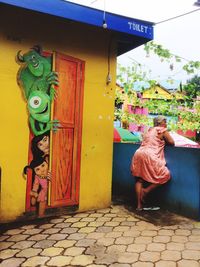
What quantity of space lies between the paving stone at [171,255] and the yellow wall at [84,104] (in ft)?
7.25

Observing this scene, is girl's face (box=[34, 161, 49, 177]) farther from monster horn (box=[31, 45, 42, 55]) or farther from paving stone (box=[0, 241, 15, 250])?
monster horn (box=[31, 45, 42, 55])

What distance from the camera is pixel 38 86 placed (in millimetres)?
5320

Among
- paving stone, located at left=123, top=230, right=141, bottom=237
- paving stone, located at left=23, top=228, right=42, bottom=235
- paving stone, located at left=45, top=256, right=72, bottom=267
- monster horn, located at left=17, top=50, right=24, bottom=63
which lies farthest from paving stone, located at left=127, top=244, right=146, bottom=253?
monster horn, located at left=17, top=50, right=24, bottom=63

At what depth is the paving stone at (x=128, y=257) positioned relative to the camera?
3.66m

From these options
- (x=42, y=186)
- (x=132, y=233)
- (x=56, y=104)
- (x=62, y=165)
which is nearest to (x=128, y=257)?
(x=132, y=233)

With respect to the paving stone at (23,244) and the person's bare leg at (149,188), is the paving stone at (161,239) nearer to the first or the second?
the person's bare leg at (149,188)

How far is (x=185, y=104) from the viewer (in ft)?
45.6

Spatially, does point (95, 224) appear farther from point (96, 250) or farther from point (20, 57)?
point (20, 57)

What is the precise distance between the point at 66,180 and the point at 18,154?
1.01m

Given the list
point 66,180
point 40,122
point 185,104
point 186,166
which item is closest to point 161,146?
point 186,166

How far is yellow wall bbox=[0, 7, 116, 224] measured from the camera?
4.96 m

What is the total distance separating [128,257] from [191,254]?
784mm

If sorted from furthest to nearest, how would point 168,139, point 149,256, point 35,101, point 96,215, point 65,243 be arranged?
point 168,139
point 96,215
point 35,101
point 65,243
point 149,256

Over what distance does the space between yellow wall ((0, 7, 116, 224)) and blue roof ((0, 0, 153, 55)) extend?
0.57 metres
